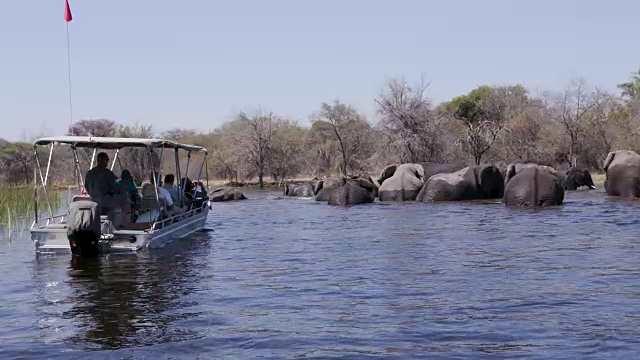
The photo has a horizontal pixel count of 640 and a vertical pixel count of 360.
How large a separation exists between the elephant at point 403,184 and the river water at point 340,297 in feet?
55.6

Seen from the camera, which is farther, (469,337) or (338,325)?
(338,325)

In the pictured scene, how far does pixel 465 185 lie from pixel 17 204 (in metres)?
21.5

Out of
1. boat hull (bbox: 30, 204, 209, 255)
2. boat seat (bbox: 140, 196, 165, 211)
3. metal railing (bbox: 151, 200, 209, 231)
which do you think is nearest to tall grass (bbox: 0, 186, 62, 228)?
metal railing (bbox: 151, 200, 209, 231)

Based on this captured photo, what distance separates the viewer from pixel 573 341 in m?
10.3

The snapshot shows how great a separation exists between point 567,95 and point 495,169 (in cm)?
3059

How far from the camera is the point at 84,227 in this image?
17.8 meters

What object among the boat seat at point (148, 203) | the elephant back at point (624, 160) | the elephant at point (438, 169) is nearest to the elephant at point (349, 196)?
the elephant at point (438, 169)

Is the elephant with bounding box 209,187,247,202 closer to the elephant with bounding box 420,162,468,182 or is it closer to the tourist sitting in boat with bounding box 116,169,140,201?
the elephant with bounding box 420,162,468,182

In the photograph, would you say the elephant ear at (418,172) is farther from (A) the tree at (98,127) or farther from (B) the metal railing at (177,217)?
(A) the tree at (98,127)

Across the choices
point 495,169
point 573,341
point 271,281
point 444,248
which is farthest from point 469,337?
point 495,169

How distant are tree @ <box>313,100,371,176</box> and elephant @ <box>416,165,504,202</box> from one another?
2615cm

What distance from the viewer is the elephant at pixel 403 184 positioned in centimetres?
4225

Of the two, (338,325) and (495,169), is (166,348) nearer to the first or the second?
(338,325)

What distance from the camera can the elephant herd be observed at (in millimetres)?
35094
